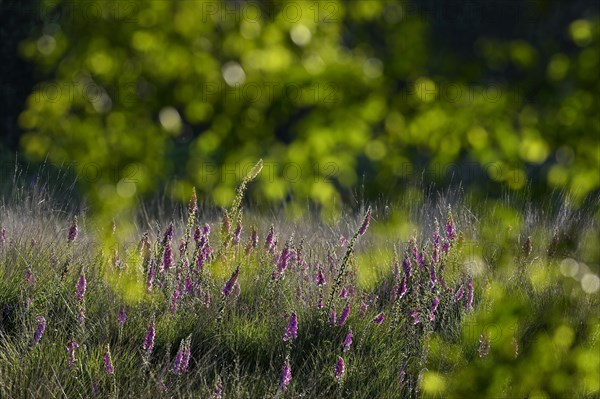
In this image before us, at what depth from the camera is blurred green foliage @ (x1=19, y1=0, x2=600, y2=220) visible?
241 cm

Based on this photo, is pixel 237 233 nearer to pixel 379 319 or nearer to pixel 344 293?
pixel 344 293

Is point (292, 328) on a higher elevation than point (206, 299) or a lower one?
higher

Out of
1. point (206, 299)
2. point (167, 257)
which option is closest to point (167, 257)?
point (167, 257)

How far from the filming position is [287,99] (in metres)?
2.37

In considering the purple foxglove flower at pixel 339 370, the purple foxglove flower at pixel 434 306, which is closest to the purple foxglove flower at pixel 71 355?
the purple foxglove flower at pixel 339 370

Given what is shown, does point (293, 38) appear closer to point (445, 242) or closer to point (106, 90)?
point (106, 90)

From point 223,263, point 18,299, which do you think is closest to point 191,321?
point 223,263

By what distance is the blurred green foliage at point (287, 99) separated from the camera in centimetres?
241

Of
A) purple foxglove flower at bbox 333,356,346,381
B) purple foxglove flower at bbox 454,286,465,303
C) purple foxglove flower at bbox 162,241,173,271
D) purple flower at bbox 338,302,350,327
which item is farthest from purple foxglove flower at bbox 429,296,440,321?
purple foxglove flower at bbox 162,241,173,271

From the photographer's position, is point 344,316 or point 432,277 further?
point 432,277

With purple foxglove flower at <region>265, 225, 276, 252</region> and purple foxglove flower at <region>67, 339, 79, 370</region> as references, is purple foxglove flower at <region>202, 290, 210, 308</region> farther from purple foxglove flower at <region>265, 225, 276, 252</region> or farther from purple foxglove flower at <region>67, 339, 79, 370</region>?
purple foxglove flower at <region>67, 339, 79, 370</region>

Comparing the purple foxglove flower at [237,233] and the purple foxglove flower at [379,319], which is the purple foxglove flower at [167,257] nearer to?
the purple foxglove flower at [237,233]

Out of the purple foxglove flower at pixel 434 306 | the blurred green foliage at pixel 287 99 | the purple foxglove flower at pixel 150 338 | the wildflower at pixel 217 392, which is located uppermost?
the blurred green foliage at pixel 287 99

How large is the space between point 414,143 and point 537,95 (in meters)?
0.39
